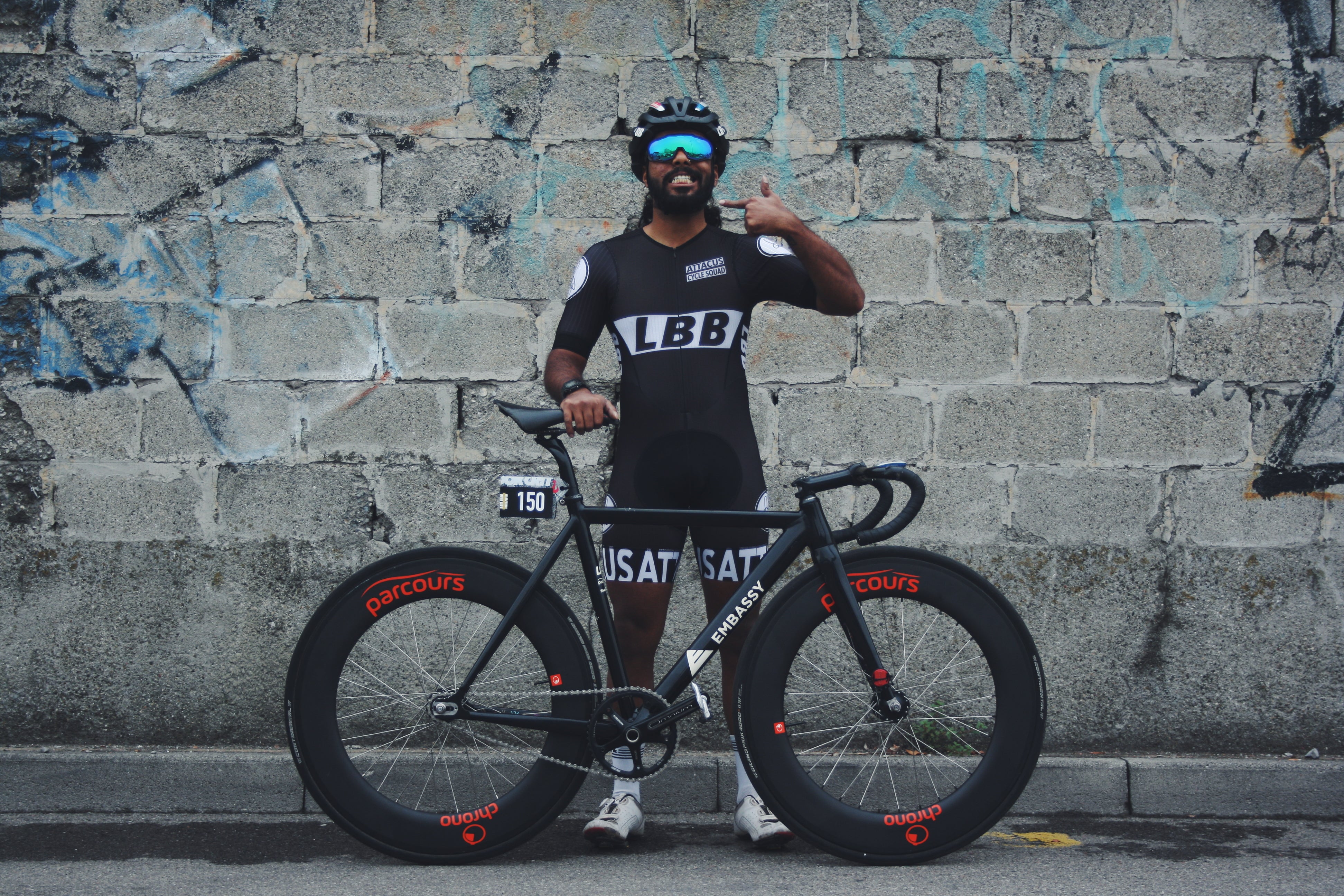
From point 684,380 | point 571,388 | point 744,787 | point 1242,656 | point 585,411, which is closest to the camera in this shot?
point 585,411

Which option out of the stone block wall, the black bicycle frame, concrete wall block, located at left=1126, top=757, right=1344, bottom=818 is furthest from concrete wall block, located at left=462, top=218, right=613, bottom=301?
concrete wall block, located at left=1126, top=757, right=1344, bottom=818

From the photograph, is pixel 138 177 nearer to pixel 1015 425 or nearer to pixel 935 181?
pixel 935 181

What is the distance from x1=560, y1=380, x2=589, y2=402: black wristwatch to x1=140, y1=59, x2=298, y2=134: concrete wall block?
6.39 ft

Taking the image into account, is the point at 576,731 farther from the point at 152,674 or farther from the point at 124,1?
the point at 124,1

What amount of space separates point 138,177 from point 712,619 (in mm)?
2899

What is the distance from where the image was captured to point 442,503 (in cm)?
422

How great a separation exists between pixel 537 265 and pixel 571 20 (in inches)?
37.7

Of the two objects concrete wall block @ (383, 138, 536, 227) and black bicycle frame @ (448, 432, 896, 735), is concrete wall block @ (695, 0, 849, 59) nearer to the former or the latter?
concrete wall block @ (383, 138, 536, 227)

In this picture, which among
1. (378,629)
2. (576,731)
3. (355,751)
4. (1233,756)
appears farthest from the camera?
(1233,756)

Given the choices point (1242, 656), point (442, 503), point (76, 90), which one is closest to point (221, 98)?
point (76, 90)

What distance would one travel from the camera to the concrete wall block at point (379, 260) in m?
4.23

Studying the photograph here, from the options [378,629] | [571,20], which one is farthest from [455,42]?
[378,629]

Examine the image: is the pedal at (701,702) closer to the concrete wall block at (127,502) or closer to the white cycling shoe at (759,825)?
the white cycling shoe at (759,825)

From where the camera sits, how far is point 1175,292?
420cm
